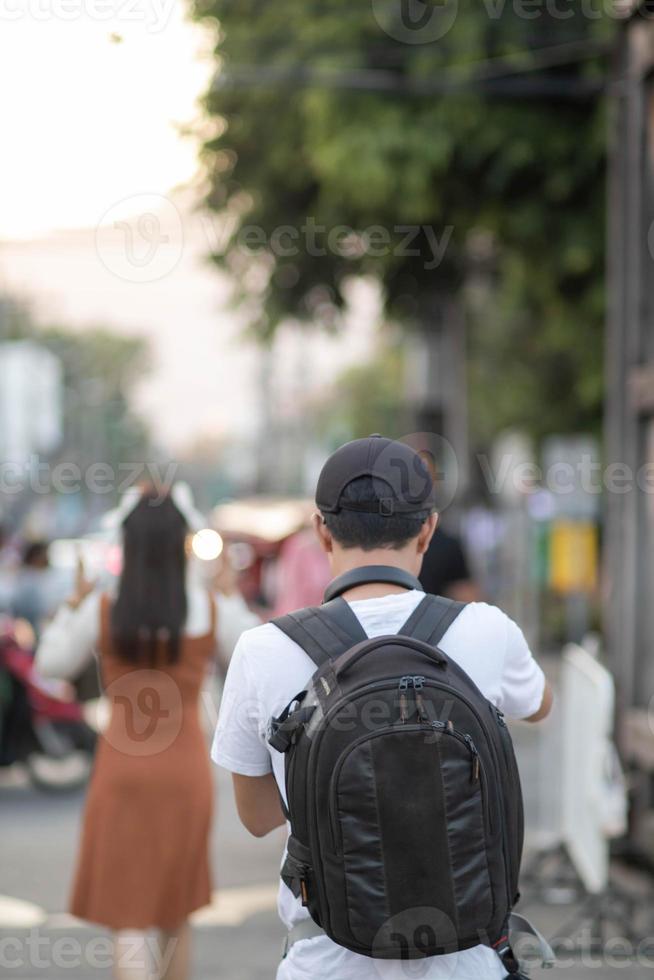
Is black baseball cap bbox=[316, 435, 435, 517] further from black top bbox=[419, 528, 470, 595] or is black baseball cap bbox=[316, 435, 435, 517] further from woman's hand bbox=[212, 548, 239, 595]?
black top bbox=[419, 528, 470, 595]

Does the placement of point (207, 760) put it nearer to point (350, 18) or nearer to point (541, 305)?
point (350, 18)

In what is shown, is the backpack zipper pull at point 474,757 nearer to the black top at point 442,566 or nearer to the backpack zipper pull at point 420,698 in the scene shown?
the backpack zipper pull at point 420,698

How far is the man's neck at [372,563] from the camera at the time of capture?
246 centimetres

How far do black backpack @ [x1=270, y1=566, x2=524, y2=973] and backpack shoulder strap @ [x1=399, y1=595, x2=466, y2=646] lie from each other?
94 millimetres

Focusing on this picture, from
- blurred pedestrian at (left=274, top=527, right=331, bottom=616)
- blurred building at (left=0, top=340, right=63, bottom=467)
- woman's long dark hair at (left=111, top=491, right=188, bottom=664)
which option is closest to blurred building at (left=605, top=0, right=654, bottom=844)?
blurred pedestrian at (left=274, top=527, right=331, bottom=616)

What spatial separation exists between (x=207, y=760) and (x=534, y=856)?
313 cm

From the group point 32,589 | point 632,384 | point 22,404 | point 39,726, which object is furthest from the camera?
point 22,404

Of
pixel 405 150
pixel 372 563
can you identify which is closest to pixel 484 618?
pixel 372 563

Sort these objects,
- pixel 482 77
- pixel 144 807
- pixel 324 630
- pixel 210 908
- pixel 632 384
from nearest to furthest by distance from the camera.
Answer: pixel 324 630 < pixel 144 807 < pixel 210 908 < pixel 632 384 < pixel 482 77

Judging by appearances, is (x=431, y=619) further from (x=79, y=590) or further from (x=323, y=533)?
(x=79, y=590)

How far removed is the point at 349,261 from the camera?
14.2 m

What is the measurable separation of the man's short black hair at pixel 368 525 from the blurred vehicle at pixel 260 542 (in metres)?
10.8

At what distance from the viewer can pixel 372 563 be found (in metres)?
2.48

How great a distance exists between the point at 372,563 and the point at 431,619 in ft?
0.47
